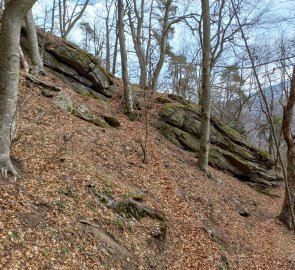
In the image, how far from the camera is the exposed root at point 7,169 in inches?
168

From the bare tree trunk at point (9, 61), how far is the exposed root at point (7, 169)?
2 cm

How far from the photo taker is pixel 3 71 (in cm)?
399

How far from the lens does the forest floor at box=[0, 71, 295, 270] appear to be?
385cm

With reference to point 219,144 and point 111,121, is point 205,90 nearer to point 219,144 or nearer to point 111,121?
point 111,121

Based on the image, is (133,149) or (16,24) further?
(133,149)

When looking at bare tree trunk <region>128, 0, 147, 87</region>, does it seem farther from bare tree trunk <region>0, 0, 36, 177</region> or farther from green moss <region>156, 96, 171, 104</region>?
bare tree trunk <region>0, 0, 36, 177</region>

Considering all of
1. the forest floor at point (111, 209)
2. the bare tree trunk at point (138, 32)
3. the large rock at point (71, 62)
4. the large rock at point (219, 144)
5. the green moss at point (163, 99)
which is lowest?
the forest floor at point (111, 209)

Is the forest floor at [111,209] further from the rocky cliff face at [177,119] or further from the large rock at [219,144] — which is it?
the large rock at [219,144]

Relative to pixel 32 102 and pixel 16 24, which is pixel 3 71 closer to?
pixel 16 24

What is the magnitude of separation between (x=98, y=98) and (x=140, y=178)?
5.57m

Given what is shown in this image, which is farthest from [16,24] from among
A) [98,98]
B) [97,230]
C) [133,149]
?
[98,98]

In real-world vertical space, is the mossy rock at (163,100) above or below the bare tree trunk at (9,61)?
above

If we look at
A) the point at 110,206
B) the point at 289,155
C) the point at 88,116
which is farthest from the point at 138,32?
the point at 110,206

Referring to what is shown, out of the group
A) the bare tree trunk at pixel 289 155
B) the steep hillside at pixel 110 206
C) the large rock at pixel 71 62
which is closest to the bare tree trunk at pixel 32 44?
the large rock at pixel 71 62
